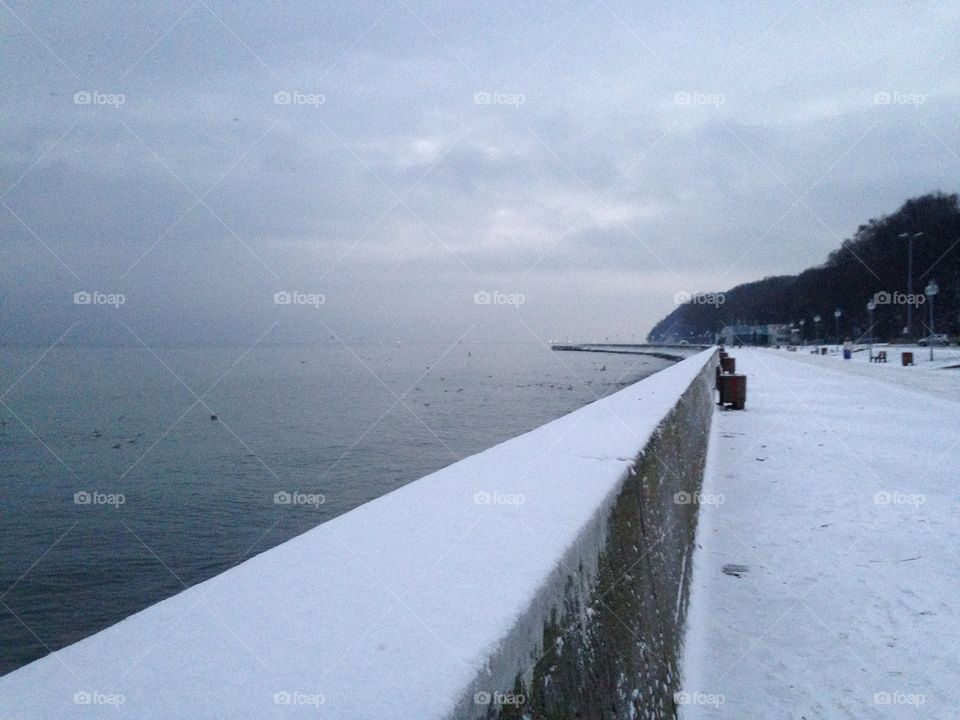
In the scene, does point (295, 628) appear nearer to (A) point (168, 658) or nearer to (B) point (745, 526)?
(A) point (168, 658)

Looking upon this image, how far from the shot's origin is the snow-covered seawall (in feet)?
4.14

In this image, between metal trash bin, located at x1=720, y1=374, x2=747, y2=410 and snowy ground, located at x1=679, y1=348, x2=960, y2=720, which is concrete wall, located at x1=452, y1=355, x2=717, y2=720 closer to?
snowy ground, located at x1=679, y1=348, x2=960, y2=720

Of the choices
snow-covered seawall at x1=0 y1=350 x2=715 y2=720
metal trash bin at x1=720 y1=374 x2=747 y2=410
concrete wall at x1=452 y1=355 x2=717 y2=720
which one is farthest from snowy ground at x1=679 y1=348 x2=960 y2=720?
metal trash bin at x1=720 y1=374 x2=747 y2=410

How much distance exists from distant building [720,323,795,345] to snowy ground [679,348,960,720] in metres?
144

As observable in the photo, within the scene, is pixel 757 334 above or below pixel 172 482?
above

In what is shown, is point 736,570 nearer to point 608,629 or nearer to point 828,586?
point 828,586

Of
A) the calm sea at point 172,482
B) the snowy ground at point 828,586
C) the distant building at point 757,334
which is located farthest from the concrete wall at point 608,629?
the distant building at point 757,334

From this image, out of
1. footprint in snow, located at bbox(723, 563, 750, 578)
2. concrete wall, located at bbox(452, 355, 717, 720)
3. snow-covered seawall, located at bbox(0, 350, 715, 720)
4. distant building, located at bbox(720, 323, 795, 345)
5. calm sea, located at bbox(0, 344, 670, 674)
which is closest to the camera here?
snow-covered seawall, located at bbox(0, 350, 715, 720)

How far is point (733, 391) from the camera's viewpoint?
17.4m

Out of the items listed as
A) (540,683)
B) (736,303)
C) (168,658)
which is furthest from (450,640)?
(736,303)

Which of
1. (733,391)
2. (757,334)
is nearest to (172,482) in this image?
(733,391)

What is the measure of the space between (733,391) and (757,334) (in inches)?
6193

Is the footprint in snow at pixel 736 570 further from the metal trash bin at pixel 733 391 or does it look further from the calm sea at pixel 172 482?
the metal trash bin at pixel 733 391

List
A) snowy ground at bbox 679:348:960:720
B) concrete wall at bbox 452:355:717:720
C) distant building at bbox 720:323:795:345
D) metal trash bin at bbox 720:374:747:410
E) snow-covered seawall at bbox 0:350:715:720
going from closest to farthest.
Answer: snow-covered seawall at bbox 0:350:715:720 → concrete wall at bbox 452:355:717:720 → snowy ground at bbox 679:348:960:720 → metal trash bin at bbox 720:374:747:410 → distant building at bbox 720:323:795:345
